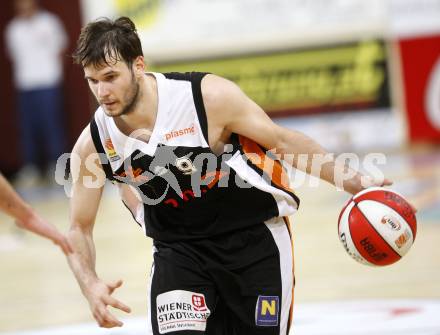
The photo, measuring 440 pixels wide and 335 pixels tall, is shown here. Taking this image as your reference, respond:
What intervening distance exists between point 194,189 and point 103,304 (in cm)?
67

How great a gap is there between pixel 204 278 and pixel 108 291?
1.47 feet

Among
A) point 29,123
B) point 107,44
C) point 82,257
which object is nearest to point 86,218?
point 82,257

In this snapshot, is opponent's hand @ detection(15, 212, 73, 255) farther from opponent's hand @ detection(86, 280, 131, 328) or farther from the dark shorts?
the dark shorts

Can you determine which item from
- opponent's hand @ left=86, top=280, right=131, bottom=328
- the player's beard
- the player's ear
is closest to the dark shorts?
opponent's hand @ left=86, top=280, right=131, bottom=328

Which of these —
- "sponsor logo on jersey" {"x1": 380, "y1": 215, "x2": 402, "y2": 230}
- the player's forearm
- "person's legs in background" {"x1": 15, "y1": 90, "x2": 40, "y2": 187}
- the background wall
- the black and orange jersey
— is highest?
the background wall

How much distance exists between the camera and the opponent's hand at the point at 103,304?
4094mm

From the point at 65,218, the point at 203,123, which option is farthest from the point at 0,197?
→ the point at 65,218

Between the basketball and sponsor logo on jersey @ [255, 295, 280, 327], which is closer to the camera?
sponsor logo on jersey @ [255, 295, 280, 327]

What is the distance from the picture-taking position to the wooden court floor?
6836mm

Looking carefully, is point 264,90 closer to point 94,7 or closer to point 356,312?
point 94,7

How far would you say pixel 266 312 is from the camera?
422 cm

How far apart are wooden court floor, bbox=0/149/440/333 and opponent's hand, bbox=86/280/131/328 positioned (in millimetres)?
2483

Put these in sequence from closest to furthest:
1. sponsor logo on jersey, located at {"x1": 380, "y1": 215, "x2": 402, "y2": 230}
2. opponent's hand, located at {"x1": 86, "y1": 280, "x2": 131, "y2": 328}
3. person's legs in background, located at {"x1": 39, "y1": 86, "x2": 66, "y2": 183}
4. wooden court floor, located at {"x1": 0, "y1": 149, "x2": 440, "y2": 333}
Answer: opponent's hand, located at {"x1": 86, "y1": 280, "x2": 131, "y2": 328} → sponsor logo on jersey, located at {"x1": 380, "y1": 215, "x2": 402, "y2": 230} → wooden court floor, located at {"x1": 0, "y1": 149, "x2": 440, "y2": 333} → person's legs in background, located at {"x1": 39, "y1": 86, "x2": 66, "y2": 183}

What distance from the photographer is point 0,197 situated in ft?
13.4
